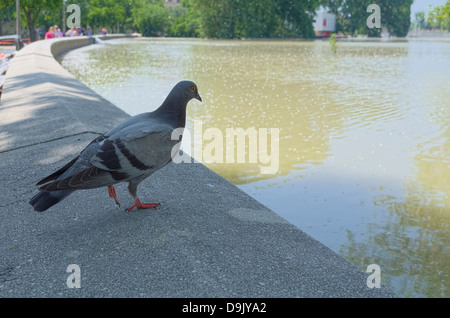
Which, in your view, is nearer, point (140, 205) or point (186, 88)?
point (186, 88)

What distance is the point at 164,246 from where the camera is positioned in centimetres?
316

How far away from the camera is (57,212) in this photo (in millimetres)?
3887

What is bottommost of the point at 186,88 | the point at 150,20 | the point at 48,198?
the point at 48,198

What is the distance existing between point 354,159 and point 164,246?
13.8ft

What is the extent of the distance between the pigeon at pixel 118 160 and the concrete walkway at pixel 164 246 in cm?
38

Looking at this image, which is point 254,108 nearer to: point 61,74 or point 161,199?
point 61,74

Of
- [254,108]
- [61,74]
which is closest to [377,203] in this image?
[254,108]

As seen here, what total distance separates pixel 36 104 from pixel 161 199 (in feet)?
15.6

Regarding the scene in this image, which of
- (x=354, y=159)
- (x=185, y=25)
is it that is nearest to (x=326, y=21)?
(x=185, y=25)

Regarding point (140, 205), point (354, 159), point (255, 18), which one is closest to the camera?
point (140, 205)

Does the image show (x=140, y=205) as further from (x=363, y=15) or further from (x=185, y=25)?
(x=185, y=25)

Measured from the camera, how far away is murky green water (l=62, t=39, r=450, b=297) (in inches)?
165

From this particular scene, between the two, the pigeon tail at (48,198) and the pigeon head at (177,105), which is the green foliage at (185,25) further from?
the pigeon tail at (48,198)

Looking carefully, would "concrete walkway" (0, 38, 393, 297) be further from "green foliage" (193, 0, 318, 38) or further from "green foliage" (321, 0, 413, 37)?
"green foliage" (321, 0, 413, 37)
